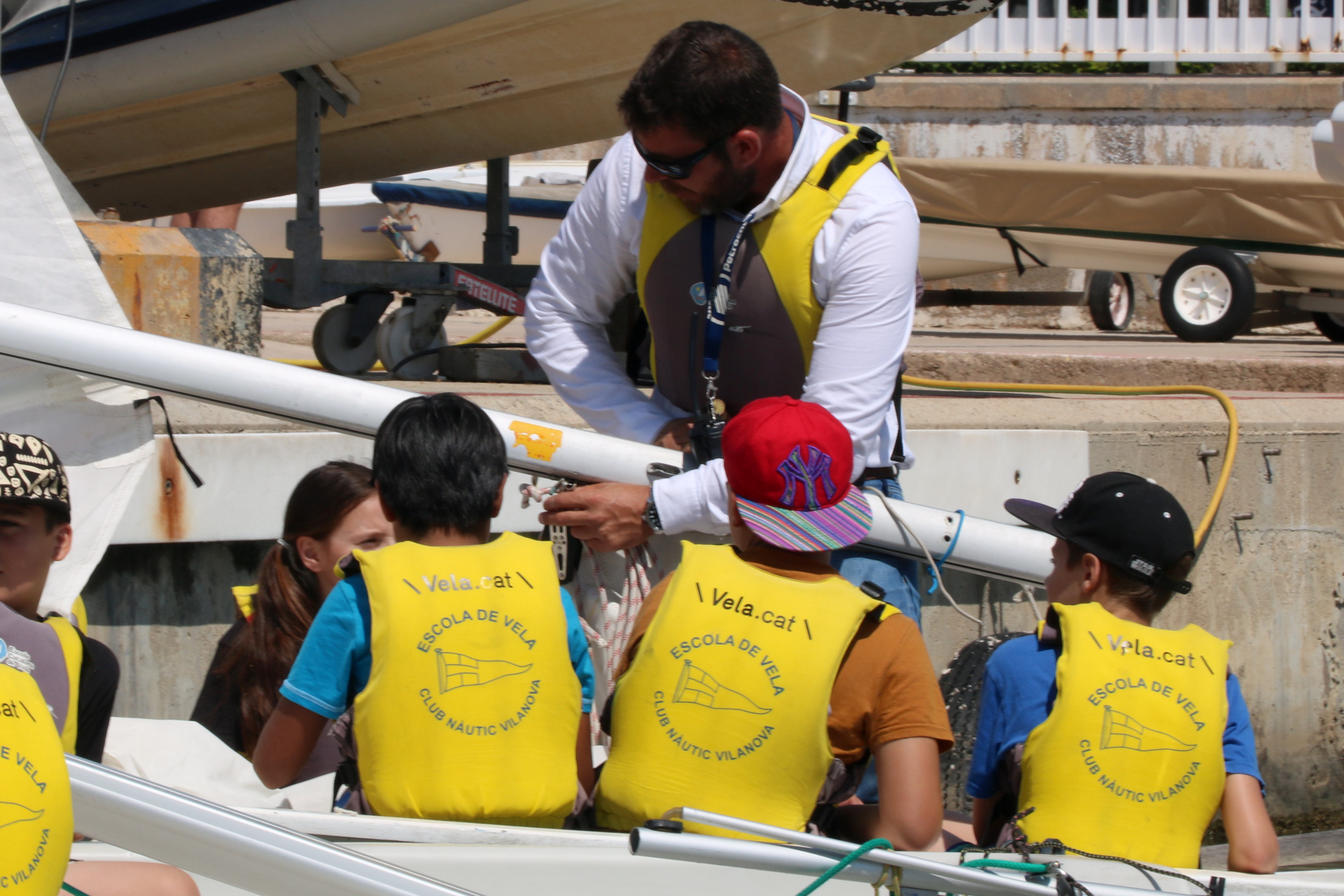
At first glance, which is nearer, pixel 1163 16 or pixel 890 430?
pixel 890 430

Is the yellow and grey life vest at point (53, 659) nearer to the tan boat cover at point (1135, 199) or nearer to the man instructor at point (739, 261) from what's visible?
the man instructor at point (739, 261)

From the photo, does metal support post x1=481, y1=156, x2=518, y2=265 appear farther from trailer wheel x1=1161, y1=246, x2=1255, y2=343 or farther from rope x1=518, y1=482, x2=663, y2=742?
trailer wheel x1=1161, y1=246, x2=1255, y2=343

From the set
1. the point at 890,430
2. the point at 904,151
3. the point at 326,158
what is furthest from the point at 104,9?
the point at 904,151

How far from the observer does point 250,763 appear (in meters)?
2.34

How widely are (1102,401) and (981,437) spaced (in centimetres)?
73

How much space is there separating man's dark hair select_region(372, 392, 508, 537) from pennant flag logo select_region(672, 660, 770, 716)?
0.36 metres

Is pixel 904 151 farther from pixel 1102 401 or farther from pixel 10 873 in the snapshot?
pixel 10 873

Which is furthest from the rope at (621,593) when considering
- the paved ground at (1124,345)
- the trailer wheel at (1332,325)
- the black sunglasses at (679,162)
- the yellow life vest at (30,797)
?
the trailer wheel at (1332,325)

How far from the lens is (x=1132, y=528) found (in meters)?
2.08

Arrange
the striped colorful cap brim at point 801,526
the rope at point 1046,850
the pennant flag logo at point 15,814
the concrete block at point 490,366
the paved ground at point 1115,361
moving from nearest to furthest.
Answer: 1. the pennant flag logo at point 15,814
2. the rope at point 1046,850
3. the striped colorful cap brim at point 801,526
4. the concrete block at point 490,366
5. the paved ground at point 1115,361

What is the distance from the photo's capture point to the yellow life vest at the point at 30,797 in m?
1.11

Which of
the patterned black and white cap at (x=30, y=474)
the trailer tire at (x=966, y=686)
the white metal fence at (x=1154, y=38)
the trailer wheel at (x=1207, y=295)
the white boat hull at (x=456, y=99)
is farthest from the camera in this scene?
the white metal fence at (x=1154, y=38)

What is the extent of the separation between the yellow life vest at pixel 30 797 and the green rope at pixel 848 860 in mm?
787

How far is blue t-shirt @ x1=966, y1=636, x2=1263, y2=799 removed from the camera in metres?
1.96
